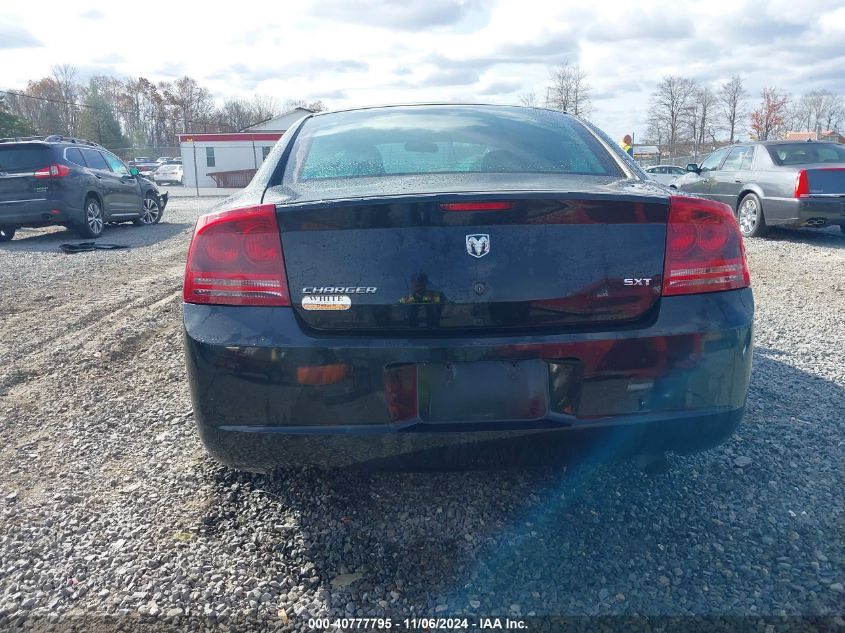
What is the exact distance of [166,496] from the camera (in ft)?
8.95

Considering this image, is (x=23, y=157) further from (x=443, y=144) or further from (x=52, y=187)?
(x=443, y=144)

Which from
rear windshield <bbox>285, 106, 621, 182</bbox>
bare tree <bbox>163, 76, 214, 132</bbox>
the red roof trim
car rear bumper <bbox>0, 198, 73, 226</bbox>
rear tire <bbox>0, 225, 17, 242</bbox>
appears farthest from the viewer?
bare tree <bbox>163, 76, 214, 132</bbox>

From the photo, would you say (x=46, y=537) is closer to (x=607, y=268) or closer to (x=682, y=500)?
(x=607, y=268)

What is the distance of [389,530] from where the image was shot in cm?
249

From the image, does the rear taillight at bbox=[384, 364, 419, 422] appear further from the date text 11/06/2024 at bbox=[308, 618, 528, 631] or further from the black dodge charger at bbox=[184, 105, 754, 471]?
the date text 11/06/2024 at bbox=[308, 618, 528, 631]

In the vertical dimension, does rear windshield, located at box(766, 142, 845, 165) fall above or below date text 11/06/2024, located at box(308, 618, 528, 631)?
above

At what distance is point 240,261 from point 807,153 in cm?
1082

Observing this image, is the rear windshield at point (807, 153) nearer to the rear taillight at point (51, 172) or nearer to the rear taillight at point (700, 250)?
the rear taillight at point (700, 250)

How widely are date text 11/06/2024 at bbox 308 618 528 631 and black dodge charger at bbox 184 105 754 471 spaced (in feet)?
1.50

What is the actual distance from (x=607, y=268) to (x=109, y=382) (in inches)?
128

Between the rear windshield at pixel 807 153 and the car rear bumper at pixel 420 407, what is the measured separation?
974 centimetres

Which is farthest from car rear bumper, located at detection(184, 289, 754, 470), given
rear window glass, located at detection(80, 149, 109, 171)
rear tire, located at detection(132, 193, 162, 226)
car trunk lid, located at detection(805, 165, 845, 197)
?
rear tire, located at detection(132, 193, 162, 226)

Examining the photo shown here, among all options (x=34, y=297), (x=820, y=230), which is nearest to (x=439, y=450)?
(x=34, y=297)

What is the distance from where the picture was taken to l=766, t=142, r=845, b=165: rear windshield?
34.0 feet
